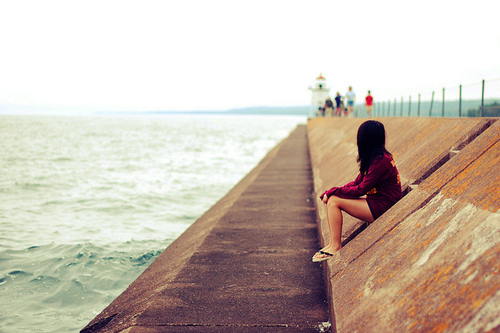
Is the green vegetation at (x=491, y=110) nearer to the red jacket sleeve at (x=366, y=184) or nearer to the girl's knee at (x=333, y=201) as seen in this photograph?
the red jacket sleeve at (x=366, y=184)

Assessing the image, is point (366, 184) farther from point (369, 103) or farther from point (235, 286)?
point (369, 103)

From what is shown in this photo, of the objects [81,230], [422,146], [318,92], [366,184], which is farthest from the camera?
[318,92]

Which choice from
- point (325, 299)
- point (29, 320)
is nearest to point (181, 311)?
point (325, 299)

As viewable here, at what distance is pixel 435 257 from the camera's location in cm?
233

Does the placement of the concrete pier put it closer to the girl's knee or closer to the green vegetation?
the girl's knee

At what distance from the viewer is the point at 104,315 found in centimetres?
383

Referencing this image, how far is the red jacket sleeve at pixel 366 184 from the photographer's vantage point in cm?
363

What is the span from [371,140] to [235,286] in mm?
1615

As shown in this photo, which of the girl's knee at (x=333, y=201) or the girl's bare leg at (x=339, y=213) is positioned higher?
the girl's knee at (x=333, y=201)

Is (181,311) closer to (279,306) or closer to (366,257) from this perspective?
(279,306)

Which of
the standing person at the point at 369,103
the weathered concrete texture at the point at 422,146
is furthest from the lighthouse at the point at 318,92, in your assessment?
the weathered concrete texture at the point at 422,146

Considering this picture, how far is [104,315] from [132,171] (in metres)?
19.9

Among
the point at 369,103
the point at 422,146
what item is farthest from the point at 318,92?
the point at 422,146

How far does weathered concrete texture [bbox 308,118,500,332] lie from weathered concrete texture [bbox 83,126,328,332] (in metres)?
0.40
